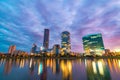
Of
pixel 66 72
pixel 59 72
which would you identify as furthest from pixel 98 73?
pixel 59 72

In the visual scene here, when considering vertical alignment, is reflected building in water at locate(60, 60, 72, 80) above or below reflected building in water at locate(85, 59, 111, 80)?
above

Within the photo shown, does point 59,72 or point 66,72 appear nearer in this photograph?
point 66,72

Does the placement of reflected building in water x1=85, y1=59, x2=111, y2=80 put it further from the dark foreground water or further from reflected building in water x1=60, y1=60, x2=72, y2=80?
reflected building in water x1=60, y1=60, x2=72, y2=80

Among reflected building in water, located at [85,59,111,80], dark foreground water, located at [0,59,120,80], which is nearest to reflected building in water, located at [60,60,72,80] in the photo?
dark foreground water, located at [0,59,120,80]

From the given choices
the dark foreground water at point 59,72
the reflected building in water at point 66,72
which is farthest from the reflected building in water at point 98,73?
the reflected building in water at point 66,72

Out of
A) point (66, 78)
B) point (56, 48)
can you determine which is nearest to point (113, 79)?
point (66, 78)

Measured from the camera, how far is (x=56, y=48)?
199500mm

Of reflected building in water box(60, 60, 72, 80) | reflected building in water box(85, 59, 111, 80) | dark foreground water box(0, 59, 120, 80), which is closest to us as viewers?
reflected building in water box(60, 60, 72, 80)

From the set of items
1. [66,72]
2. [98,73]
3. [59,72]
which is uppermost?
[66,72]

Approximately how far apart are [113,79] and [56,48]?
174 m

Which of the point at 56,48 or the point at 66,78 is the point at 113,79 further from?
the point at 56,48

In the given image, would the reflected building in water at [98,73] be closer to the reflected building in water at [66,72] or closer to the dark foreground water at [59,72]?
the dark foreground water at [59,72]

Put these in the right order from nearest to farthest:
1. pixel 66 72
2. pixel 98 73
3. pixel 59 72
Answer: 1. pixel 66 72
2. pixel 98 73
3. pixel 59 72

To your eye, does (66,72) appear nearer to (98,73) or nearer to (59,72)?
(59,72)
